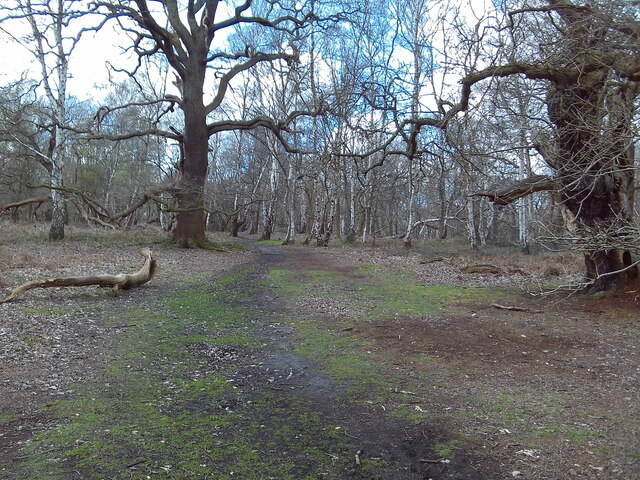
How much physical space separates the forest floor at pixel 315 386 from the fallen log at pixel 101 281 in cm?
24

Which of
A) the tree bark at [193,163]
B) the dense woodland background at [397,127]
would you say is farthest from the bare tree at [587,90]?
the tree bark at [193,163]

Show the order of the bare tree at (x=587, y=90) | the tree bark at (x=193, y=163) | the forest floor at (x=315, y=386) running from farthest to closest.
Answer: the tree bark at (x=193, y=163) → the bare tree at (x=587, y=90) → the forest floor at (x=315, y=386)

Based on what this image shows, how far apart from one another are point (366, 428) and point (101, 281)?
7.61 m

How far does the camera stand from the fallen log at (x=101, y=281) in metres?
8.79

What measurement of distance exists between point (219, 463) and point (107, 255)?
14.1 metres

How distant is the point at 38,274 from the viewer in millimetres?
11266

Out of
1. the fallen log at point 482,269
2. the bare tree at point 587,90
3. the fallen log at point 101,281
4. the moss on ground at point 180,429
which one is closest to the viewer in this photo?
the moss on ground at point 180,429

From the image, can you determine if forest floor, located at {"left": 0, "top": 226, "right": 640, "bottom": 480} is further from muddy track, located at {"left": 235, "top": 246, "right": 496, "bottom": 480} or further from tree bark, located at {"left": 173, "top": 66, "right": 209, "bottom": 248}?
tree bark, located at {"left": 173, "top": 66, "right": 209, "bottom": 248}

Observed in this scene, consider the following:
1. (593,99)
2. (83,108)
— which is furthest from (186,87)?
(83,108)

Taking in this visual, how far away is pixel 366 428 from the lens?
14.8ft

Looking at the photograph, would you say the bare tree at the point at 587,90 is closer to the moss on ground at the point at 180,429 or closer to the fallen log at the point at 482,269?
the moss on ground at the point at 180,429

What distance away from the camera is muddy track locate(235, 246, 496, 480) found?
3.77m

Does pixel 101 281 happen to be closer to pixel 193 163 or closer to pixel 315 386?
pixel 315 386

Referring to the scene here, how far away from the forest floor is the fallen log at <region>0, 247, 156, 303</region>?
24cm
